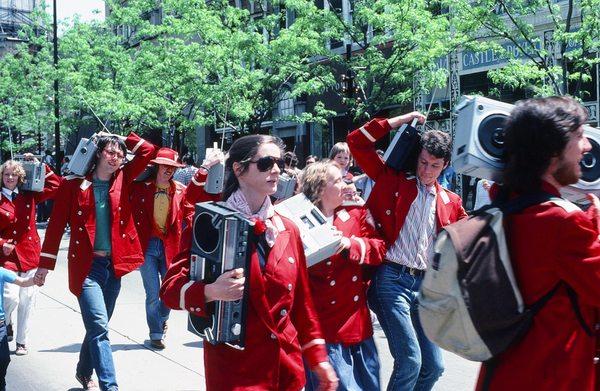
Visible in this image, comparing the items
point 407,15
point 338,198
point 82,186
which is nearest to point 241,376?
point 338,198

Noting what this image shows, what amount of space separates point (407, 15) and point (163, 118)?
48.4ft

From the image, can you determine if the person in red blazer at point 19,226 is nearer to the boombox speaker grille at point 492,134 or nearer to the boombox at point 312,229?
the boombox at point 312,229

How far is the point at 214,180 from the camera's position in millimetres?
8320

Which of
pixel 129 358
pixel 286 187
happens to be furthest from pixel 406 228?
pixel 129 358

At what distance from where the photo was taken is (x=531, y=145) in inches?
111

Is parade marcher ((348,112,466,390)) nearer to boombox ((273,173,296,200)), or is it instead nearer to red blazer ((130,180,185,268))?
boombox ((273,173,296,200))

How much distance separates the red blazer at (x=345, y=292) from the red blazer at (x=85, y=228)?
225cm

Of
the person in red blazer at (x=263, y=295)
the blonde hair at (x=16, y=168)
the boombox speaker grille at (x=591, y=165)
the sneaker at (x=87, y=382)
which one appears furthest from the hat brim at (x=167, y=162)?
the boombox speaker grille at (x=591, y=165)

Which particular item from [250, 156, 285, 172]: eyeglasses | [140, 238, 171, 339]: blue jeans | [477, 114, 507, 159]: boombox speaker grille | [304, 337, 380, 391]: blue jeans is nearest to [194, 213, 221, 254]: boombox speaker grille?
[250, 156, 285, 172]: eyeglasses

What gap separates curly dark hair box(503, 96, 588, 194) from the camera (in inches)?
→ 110

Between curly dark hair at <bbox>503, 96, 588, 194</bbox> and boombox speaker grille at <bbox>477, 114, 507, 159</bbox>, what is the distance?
0.66ft

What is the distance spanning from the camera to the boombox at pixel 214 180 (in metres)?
8.25

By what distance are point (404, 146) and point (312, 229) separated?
1.17m

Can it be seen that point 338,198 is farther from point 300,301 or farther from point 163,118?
point 163,118
